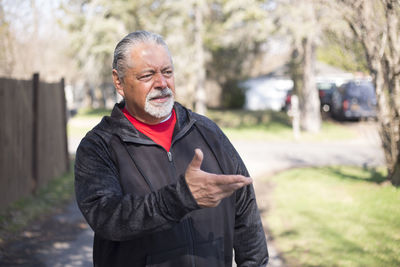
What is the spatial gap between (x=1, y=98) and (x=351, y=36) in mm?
6413

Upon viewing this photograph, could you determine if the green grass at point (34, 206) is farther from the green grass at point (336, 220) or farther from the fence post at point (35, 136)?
the green grass at point (336, 220)

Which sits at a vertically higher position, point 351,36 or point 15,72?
point 351,36

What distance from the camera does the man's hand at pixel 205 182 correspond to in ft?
5.95

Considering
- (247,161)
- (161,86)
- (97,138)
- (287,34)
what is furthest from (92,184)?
(287,34)

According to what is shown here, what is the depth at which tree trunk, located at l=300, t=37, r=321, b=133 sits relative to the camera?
771 inches

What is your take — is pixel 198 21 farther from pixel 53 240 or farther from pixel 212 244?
pixel 212 244

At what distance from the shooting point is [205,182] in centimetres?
181

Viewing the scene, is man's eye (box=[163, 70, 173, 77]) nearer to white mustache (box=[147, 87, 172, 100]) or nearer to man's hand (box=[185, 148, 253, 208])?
white mustache (box=[147, 87, 172, 100])

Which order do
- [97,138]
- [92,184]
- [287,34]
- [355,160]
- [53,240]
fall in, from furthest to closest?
[287,34] < [355,160] < [53,240] < [97,138] < [92,184]

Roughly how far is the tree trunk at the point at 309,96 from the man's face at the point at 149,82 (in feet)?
58.2

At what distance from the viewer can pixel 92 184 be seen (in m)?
2.09

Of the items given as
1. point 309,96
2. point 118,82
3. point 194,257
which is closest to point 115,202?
point 194,257

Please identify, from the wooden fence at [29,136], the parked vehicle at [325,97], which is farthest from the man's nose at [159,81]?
the parked vehicle at [325,97]

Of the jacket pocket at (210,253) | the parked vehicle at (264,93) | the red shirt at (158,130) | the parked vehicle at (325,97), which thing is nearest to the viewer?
the jacket pocket at (210,253)
